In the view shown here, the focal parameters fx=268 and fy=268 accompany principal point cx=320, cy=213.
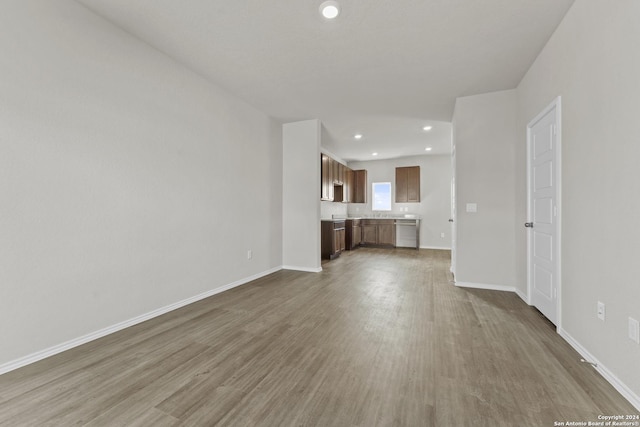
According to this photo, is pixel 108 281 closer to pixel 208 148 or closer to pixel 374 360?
pixel 208 148

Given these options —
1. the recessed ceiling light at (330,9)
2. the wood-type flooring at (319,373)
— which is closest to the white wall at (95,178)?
the wood-type flooring at (319,373)

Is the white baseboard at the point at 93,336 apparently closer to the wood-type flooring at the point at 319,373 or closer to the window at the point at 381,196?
the wood-type flooring at the point at 319,373

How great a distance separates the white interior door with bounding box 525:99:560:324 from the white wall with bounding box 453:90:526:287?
1.85 feet

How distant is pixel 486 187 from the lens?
3791 millimetres

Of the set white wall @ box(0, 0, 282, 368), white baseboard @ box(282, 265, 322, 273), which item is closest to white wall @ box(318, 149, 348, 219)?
white baseboard @ box(282, 265, 322, 273)

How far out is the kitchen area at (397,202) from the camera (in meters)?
7.92

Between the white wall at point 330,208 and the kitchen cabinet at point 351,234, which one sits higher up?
the white wall at point 330,208

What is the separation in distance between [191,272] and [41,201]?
1566mm

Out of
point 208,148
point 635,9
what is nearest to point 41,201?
point 208,148

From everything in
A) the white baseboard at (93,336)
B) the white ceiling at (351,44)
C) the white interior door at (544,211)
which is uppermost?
the white ceiling at (351,44)

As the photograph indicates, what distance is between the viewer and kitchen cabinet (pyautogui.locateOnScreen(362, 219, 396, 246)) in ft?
26.3

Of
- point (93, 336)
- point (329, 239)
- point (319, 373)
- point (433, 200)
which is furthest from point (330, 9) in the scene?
point (433, 200)

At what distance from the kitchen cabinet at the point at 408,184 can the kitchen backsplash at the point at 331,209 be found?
5.82 feet

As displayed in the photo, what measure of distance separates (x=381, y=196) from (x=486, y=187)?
505 cm
